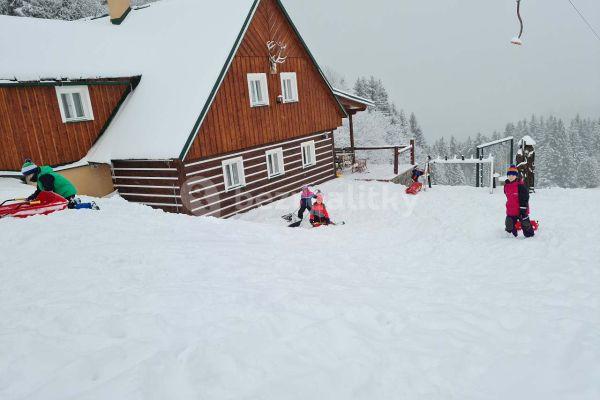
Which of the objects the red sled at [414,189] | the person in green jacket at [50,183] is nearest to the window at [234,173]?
the person in green jacket at [50,183]

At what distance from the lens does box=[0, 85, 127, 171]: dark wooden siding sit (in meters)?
11.4

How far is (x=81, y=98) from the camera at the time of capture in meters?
13.2

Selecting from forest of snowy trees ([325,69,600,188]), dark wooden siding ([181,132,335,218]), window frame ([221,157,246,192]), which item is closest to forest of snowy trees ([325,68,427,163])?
forest of snowy trees ([325,69,600,188])

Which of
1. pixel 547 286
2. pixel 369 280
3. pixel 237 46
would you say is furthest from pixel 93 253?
pixel 237 46

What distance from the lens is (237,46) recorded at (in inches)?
546

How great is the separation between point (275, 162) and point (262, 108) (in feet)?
8.07

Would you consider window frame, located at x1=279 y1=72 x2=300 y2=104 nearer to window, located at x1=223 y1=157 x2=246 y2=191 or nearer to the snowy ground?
window, located at x1=223 y1=157 x2=246 y2=191

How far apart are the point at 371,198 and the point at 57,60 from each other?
40.6ft

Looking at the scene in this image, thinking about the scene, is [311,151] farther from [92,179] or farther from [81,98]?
[81,98]

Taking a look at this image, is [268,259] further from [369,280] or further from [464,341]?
[464,341]

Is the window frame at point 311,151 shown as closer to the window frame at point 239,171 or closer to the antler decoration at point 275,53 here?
the antler decoration at point 275,53

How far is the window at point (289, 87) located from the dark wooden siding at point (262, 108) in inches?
8.6

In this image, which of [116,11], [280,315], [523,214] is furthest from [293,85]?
[280,315]

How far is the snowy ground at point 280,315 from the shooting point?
3.27m
